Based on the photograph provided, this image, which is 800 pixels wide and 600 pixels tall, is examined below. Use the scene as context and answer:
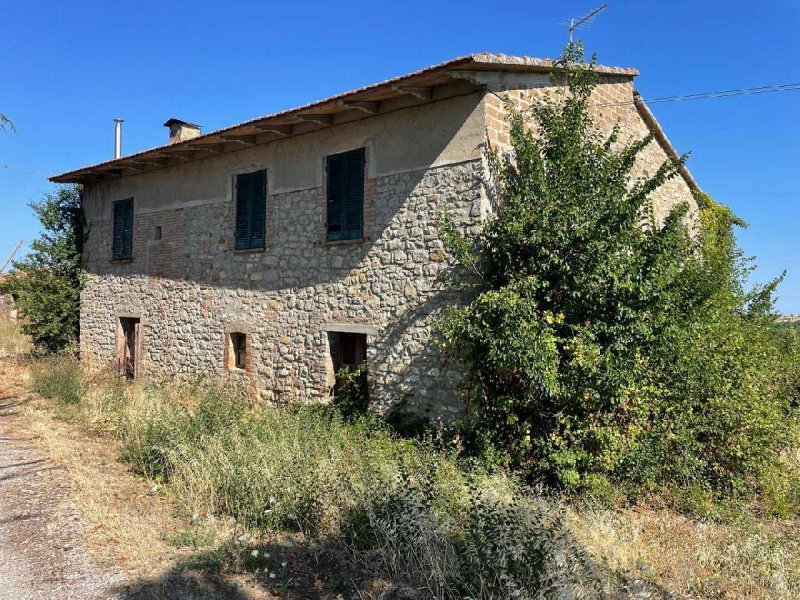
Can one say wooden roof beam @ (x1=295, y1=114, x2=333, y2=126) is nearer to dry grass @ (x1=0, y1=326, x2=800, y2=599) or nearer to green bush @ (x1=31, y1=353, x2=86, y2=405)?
dry grass @ (x1=0, y1=326, x2=800, y2=599)

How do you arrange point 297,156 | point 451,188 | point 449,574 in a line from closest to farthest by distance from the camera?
point 449,574 → point 451,188 → point 297,156

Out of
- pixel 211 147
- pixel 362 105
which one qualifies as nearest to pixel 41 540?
pixel 362 105

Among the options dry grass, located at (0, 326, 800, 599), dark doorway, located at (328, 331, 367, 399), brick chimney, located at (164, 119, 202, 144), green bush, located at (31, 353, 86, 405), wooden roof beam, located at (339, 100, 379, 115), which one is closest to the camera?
dry grass, located at (0, 326, 800, 599)

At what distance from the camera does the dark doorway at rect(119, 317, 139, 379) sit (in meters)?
13.3

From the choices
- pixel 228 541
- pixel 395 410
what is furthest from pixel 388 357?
pixel 228 541

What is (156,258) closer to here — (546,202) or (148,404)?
Answer: (148,404)

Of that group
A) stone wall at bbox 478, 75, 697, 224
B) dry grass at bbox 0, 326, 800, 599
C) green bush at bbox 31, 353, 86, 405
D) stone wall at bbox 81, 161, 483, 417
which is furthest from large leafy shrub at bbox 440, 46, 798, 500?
green bush at bbox 31, 353, 86, 405

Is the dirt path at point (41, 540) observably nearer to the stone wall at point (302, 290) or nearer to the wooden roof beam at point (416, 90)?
the stone wall at point (302, 290)

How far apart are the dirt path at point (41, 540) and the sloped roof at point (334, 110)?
5.88 metres

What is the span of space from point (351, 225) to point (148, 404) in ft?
14.5

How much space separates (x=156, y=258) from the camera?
12.3 m

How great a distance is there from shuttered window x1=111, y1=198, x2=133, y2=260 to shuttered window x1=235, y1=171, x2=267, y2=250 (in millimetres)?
4141

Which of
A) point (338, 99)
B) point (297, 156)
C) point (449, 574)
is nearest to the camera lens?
point (449, 574)

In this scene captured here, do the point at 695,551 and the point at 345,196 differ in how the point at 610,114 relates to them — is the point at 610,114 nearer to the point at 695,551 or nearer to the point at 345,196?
the point at 345,196
